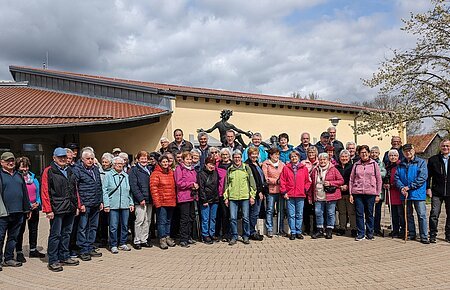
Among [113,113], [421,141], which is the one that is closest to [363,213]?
[113,113]

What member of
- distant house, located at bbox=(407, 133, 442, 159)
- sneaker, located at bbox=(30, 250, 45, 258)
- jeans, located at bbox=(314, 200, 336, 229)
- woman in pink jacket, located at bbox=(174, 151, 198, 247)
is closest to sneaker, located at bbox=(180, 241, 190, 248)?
woman in pink jacket, located at bbox=(174, 151, 198, 247)

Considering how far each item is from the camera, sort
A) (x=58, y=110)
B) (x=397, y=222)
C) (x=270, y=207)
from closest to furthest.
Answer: (x=397, y=222), (x=270, y=207), (x=58, y=110)

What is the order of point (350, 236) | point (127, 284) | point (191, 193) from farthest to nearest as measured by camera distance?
point (350, 236) → point (191, 193) → point (127, 284)

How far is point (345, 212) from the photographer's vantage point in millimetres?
8031

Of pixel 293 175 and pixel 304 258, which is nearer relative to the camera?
pixel 304 258

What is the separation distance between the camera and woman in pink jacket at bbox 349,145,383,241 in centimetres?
732

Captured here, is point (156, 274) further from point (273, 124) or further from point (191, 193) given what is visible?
point (273, 124)

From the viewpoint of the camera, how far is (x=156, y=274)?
557 cm

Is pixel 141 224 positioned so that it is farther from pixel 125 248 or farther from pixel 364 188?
pixel 364 188

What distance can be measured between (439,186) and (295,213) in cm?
261

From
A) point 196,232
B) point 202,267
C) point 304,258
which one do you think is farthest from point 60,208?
point 304,258

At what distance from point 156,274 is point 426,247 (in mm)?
4512

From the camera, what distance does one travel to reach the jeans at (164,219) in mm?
7164

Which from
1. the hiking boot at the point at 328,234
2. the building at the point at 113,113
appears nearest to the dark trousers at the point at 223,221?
the hiking boot at the point at 328,234
